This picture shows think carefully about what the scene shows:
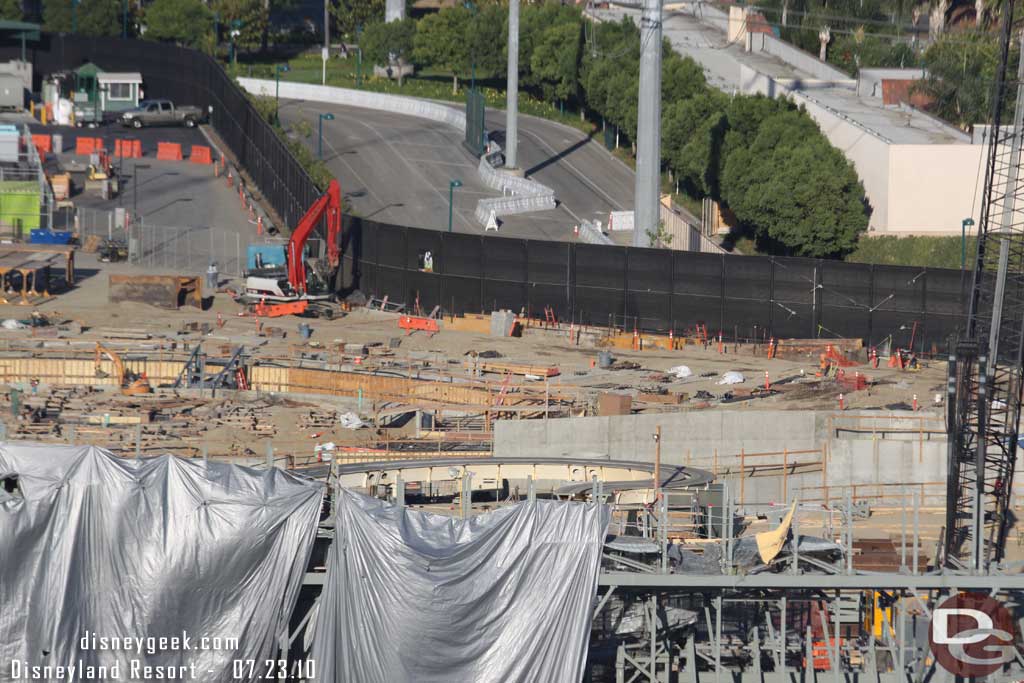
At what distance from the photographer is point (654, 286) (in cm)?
5931

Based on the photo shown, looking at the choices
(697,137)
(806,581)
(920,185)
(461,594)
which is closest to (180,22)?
(697,137)

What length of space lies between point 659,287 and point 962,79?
29.4 meters

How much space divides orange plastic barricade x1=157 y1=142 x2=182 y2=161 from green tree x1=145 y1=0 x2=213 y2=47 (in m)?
26.7

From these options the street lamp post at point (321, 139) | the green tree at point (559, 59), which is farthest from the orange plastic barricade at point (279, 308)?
the green tree at point (559, 59)

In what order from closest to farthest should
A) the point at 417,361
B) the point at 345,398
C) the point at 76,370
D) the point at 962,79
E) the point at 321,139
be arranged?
the point at 345,398
the point at 76,370
the point at 417,361
the point at 962,79
the point at 321,139

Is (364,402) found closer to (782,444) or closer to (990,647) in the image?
(782,444)

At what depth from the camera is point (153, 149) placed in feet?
284

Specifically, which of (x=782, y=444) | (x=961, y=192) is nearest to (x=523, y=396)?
(x=782, y=444)

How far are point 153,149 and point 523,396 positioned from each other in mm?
43606

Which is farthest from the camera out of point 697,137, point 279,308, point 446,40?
point 446,40

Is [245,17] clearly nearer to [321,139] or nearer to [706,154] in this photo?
[321,139]

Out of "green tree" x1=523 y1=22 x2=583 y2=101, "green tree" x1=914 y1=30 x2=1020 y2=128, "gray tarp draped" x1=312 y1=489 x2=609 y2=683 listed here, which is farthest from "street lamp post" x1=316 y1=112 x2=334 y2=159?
"gray tarp draped" x1=312 y1=489 x2=609 y2=683

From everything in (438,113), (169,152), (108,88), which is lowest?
(169,152)

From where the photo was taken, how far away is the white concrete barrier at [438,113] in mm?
73750
